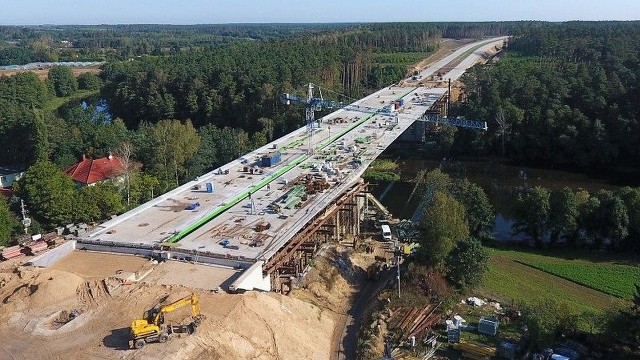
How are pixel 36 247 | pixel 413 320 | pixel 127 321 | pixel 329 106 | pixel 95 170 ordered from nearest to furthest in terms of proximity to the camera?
pixel 127 321, pixel 413 320, pixel 36 247, pixel 95 170, pixel 329 106

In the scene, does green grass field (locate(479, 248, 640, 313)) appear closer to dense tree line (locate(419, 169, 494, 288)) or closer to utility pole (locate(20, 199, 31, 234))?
dense tree line (locate(419, 169, 494, 288))

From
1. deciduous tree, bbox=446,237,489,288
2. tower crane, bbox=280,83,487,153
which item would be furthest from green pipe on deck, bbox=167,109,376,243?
deciduous tree, bbox=446,237,489,288

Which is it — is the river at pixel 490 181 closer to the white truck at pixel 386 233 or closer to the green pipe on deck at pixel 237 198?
the green pipe on deck at pixel 237 198

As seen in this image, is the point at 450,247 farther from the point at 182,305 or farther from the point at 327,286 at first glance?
the point at 182,305

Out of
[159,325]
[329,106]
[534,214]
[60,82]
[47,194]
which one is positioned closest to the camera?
[159,325]

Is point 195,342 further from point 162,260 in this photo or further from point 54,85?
point 54,85

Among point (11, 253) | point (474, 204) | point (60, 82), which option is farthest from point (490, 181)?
point (60, 82)
